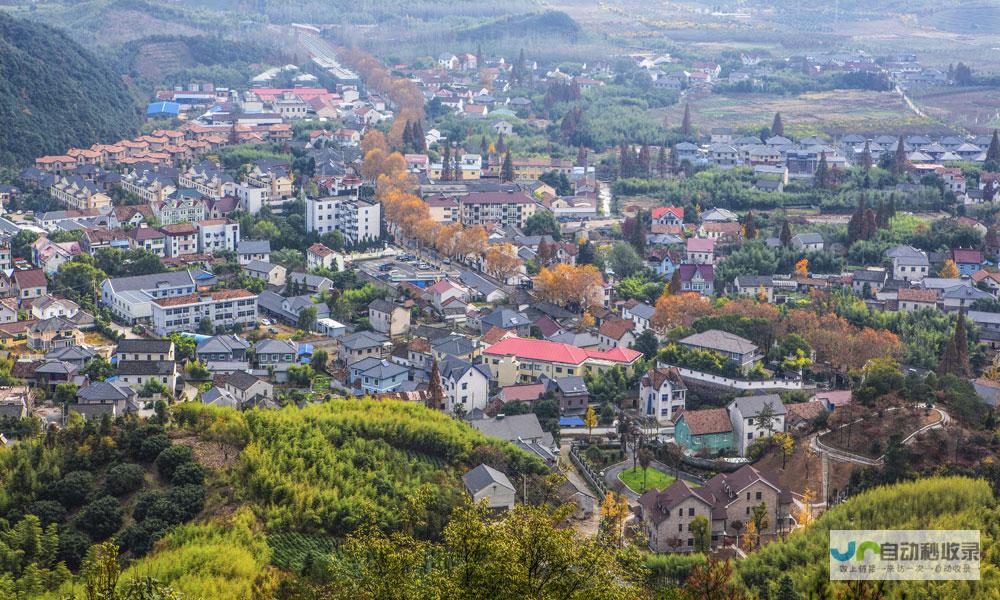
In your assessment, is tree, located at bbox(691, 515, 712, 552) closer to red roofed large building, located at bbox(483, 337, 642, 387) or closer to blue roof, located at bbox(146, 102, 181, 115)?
red roofed large building, located at bbox(483, 337, 642, 387)

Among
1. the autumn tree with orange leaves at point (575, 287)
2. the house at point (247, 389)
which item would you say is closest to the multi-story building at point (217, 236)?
the autumn tree with orange leaves at point (575, 287)

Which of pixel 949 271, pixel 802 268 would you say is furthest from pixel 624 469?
pixel 949 271

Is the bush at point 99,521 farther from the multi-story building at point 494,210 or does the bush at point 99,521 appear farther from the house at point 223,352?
the multi-story building at point 494,210

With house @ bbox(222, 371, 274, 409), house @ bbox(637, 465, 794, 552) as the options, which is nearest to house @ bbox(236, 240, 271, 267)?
house @ bbox(222, 371, 274, 409)

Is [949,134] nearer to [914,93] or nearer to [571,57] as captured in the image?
[914,93]

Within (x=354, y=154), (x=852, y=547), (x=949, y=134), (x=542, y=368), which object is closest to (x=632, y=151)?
(x=354, y=154)

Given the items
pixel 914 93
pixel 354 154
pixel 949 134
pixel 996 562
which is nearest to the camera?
pixel 996 562
